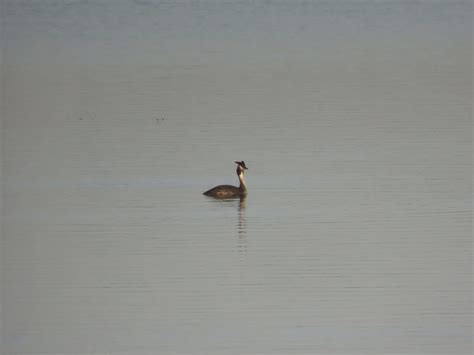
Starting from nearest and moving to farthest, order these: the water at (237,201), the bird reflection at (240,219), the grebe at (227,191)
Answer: the water at (237,201), the bird reflection at (240,219), the grebe at (227,191)

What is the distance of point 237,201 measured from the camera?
18.3 meters

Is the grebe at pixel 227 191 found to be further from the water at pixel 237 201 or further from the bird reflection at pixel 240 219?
the water at pixel 237 201

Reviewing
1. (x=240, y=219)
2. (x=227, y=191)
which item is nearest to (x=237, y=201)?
(x=227, y=191)

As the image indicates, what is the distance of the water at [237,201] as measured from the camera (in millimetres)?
12914

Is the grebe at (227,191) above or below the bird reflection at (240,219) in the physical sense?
above

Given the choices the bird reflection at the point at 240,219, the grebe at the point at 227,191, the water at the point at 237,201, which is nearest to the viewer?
the water at the point at 237,201

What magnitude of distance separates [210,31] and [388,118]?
14589 millimetres

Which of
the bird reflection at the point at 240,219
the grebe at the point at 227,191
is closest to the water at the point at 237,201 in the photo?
the bird reflection at the point at 240,219

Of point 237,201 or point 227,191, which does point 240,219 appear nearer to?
point 237,201

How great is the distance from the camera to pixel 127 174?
19734 millimetres

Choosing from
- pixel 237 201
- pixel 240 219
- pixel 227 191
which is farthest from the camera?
pixel 227 191

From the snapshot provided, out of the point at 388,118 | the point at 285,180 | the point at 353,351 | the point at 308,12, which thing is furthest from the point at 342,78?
the point at 353,351

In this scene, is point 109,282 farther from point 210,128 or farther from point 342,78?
point 342,78

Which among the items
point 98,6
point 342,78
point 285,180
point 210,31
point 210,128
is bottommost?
→ point 285,180
